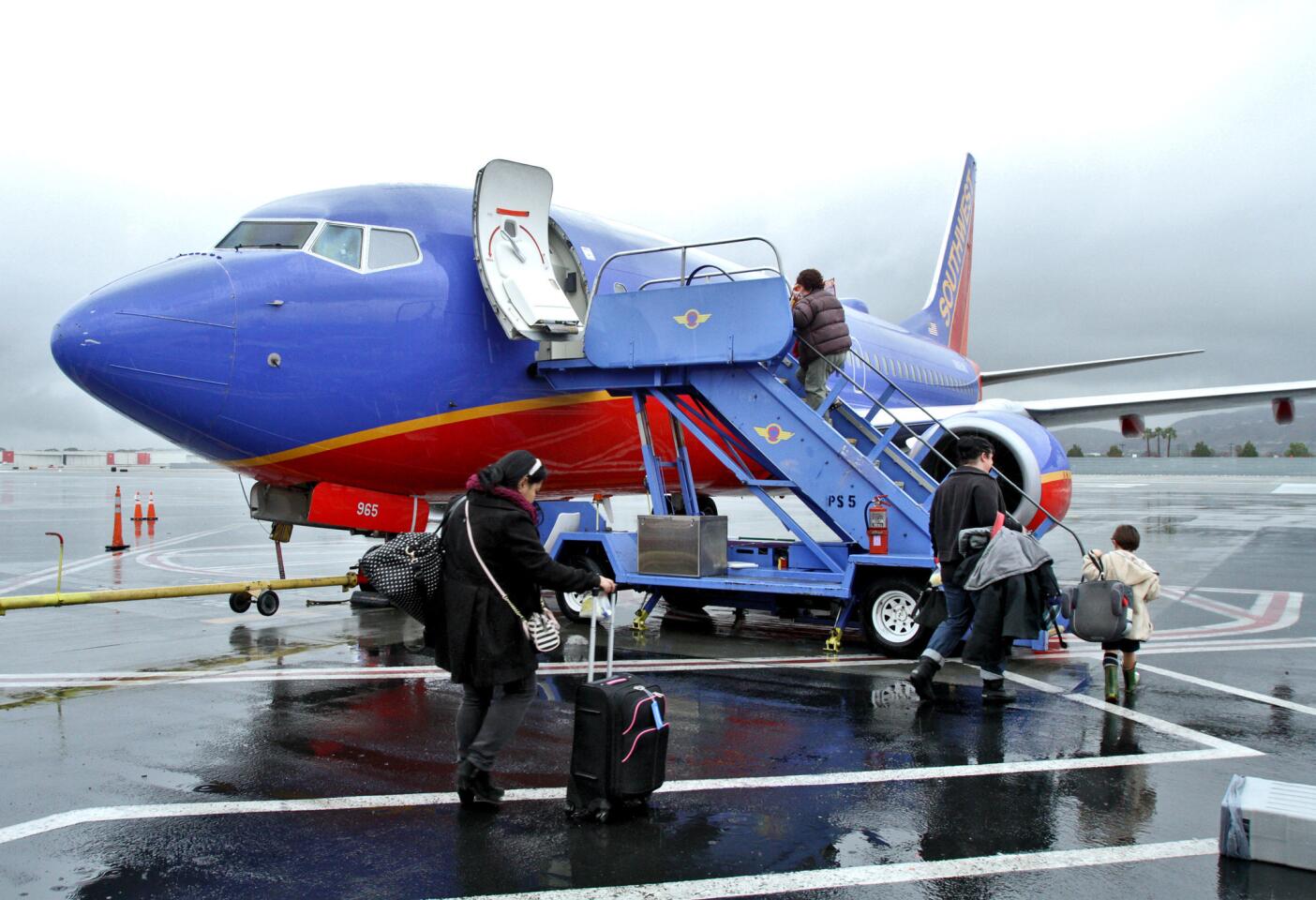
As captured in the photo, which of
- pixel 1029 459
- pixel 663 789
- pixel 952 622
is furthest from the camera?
pixel 1029 459

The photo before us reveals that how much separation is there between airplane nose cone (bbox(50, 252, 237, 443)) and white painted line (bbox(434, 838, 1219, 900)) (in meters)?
5.11

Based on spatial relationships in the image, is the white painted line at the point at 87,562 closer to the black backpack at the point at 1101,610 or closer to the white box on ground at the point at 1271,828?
the black backpack at the point at 1101,610

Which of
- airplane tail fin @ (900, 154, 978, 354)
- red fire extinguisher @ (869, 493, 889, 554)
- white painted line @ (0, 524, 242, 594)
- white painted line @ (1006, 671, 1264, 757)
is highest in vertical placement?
airplane tail fin @ (900, 154, 978, 354)

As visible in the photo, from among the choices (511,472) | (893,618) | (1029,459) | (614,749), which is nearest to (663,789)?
(614,749)

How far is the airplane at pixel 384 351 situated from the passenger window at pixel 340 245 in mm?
15

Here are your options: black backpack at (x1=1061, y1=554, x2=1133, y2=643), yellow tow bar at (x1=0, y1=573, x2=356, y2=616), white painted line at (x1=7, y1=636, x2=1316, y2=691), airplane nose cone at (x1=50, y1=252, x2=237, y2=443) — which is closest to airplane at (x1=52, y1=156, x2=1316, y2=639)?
airplane nose cone at (x1=50, y1=252, x2=237, y2=443)

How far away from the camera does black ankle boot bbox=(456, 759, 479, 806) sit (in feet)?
13.8

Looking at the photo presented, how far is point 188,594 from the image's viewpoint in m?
8.41

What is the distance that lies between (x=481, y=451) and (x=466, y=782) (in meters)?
4.69

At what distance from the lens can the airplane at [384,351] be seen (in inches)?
284

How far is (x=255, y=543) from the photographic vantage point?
61.5 ft

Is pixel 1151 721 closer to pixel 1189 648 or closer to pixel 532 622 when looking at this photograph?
pixel 1189 648

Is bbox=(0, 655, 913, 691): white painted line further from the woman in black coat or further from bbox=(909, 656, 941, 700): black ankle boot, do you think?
the woman in black coat

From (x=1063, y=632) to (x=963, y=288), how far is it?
14972 millimetres
